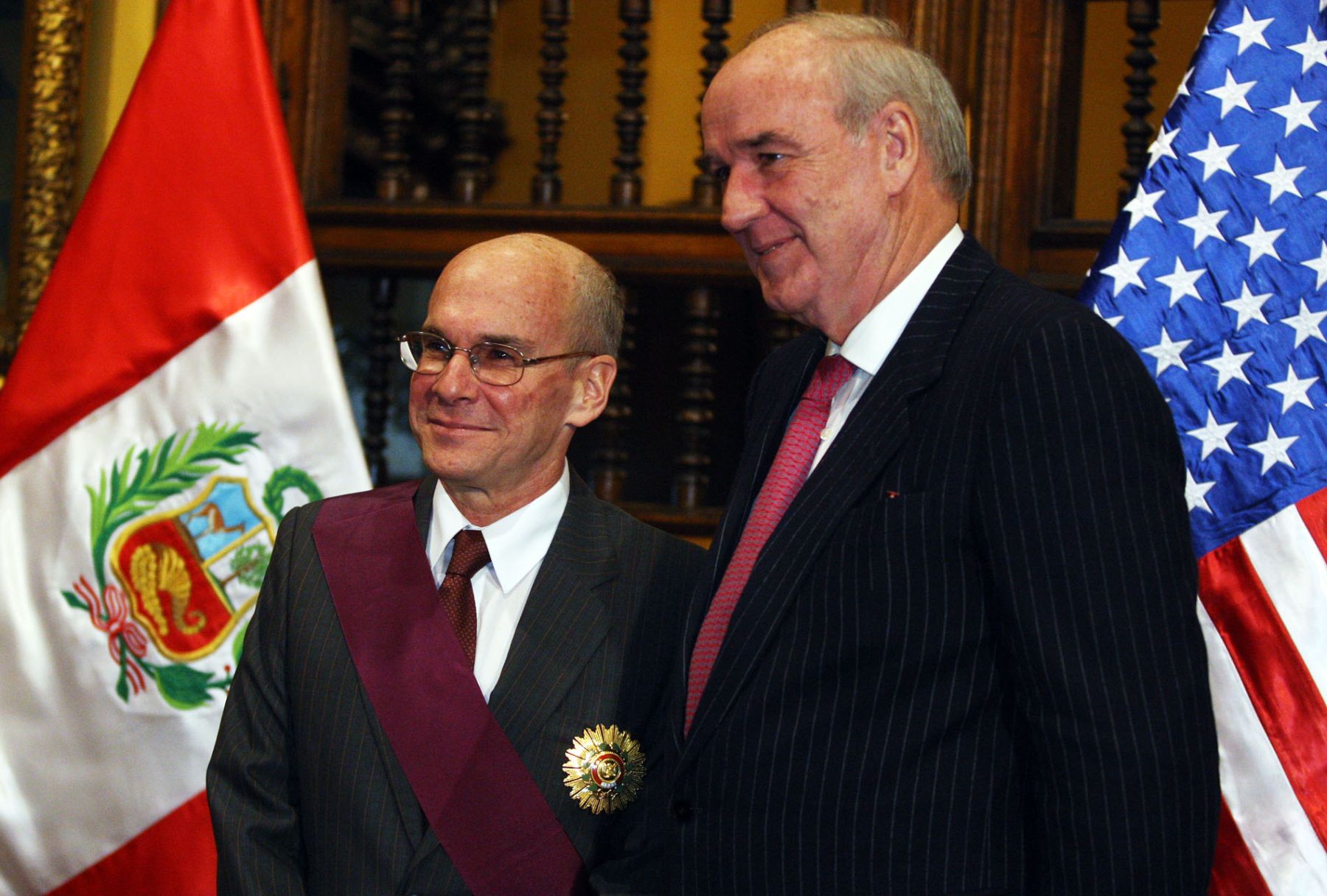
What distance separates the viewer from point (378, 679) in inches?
56.2

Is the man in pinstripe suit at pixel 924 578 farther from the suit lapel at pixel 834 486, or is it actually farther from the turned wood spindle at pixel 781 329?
the turned wood spindle at pixel 781 329

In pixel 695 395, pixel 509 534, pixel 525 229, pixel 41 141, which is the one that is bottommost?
pixel 509 534

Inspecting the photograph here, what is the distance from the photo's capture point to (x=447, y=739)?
139 cm

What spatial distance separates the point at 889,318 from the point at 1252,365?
71 cm

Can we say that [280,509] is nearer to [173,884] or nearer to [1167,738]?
[173,884]

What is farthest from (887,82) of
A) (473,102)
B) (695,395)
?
(473,102)

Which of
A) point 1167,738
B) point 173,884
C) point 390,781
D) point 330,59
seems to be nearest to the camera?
point 1167,738

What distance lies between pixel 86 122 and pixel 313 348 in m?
1.00

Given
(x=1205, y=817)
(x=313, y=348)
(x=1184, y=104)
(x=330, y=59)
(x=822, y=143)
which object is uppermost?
(x=330, y=59)

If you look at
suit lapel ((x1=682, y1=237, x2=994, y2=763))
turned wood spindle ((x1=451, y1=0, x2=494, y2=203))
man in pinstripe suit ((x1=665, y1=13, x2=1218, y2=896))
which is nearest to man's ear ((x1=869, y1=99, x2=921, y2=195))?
man in pinstripe suit ((x1=665, y1=13, x2=1218, y2=896))

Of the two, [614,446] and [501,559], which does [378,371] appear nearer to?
[614,446]

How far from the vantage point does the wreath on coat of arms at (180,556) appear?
7.07 ft

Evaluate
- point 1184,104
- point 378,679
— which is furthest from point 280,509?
point 1184,104

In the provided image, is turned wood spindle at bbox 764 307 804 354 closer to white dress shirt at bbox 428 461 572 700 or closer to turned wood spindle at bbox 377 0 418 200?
turned wood spindle at bbox 377 0 418 200
